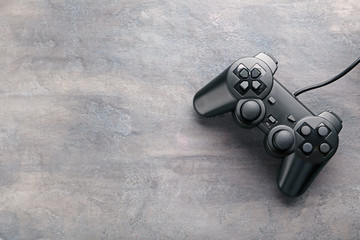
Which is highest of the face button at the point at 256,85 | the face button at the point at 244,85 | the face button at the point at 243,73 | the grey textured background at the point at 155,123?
the face button at the point at 243,73

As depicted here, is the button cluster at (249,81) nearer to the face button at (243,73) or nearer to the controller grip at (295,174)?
the face button at (243,73)

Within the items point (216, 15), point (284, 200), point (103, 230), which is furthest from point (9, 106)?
point (284, 200)

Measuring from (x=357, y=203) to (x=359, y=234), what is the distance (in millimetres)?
52

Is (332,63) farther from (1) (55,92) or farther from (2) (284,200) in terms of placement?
(1) (55,92)

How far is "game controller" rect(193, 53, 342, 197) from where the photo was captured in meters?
0.66

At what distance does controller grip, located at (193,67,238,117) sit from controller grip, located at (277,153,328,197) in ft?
0.42

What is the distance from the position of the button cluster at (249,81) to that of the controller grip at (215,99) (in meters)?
0.02

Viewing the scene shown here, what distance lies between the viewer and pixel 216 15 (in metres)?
0.76

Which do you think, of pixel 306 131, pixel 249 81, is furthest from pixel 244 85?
pixel 306 131

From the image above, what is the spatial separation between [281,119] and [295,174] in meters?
0.09

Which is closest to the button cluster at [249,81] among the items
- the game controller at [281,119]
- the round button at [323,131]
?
the game controller at [281,119]

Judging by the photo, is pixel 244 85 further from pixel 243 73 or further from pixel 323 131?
pixel 323 131

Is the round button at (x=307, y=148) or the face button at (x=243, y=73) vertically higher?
the face button at (x=243, y=73)

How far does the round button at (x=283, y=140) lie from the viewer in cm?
65
